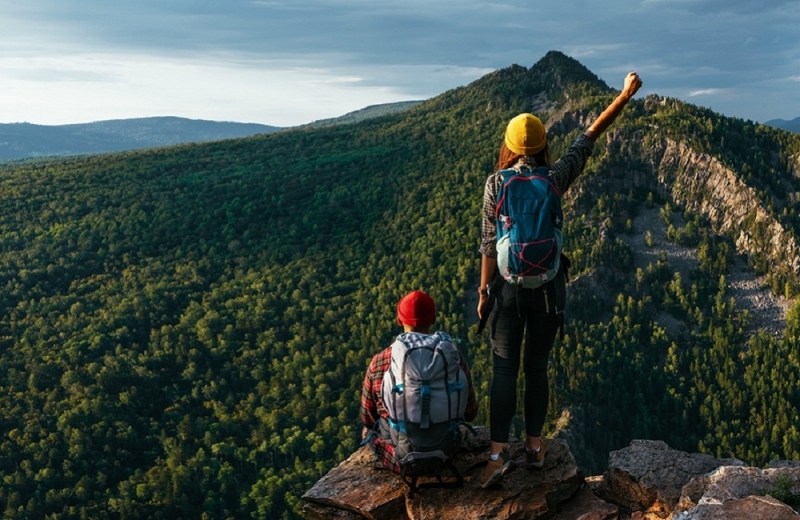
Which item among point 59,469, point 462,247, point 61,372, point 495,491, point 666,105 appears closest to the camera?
point 495,491

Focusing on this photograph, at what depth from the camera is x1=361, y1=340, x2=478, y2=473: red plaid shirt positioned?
1127cm

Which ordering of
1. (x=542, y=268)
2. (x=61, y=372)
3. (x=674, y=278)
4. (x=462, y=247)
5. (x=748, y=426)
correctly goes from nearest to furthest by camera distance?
(x=542, y=268) → (x=748, y=426) → (x=61, y=372) → (x=674, y=278) → (x=462, y=247)

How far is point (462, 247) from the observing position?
168 metres

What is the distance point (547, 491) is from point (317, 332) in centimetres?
14424

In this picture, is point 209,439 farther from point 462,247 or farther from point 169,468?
point 462,247

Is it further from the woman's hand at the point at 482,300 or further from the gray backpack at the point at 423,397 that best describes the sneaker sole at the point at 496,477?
the woman's hand at the point at 482,300

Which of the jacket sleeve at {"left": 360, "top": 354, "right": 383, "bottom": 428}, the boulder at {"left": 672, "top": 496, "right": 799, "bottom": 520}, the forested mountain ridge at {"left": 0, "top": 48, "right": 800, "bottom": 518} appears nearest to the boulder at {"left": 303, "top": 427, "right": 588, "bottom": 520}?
the jacket sleeve at {"left": 360, "top": 354, "right": 383, "bottom": 428}

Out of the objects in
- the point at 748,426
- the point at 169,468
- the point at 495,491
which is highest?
the point at 495,491

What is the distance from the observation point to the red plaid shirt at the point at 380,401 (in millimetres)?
11266

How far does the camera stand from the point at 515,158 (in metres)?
10.5

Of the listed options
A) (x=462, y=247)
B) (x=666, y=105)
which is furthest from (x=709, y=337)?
(x=666, y=105)

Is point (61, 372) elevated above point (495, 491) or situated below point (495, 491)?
below

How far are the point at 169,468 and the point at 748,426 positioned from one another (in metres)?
111

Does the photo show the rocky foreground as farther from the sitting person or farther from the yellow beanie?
the yellow beanie
